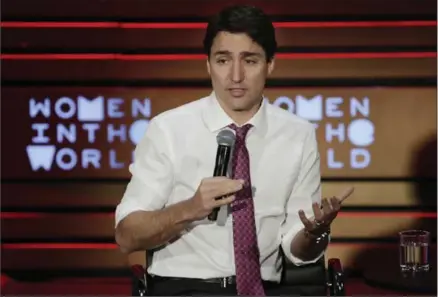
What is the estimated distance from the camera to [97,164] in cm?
446

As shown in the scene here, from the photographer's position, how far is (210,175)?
8.07 ft

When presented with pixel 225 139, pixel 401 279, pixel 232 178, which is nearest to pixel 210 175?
pixel 232 178

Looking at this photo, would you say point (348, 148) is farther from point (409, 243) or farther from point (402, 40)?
point (409, 243)

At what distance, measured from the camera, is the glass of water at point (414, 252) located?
3131mm

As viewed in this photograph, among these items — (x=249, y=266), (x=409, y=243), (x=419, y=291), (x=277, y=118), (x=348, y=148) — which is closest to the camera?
(x=249, y=266)

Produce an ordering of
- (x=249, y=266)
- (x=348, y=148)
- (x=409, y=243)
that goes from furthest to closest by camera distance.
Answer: (x=348, y=148)
(x=409, y=243)
(x=249, y=266)

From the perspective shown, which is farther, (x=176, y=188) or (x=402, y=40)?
(x=402, y=40)

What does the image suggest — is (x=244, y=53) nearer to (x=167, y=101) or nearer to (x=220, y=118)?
(x=220, y=118)

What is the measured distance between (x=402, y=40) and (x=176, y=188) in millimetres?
2335

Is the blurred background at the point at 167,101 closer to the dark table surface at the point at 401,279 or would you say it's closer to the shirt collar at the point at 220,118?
the dark table surface at the point at 401,279

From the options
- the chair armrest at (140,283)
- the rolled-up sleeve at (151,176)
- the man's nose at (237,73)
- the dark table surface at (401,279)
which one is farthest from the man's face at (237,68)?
the dark table surface at (401,279)

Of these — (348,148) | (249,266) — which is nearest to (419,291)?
(249,266)

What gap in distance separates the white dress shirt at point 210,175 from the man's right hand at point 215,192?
0.34 meters

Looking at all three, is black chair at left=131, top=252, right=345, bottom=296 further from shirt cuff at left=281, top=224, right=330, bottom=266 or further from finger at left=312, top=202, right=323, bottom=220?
finger at left=312, top=202, right=323, bottom=220
